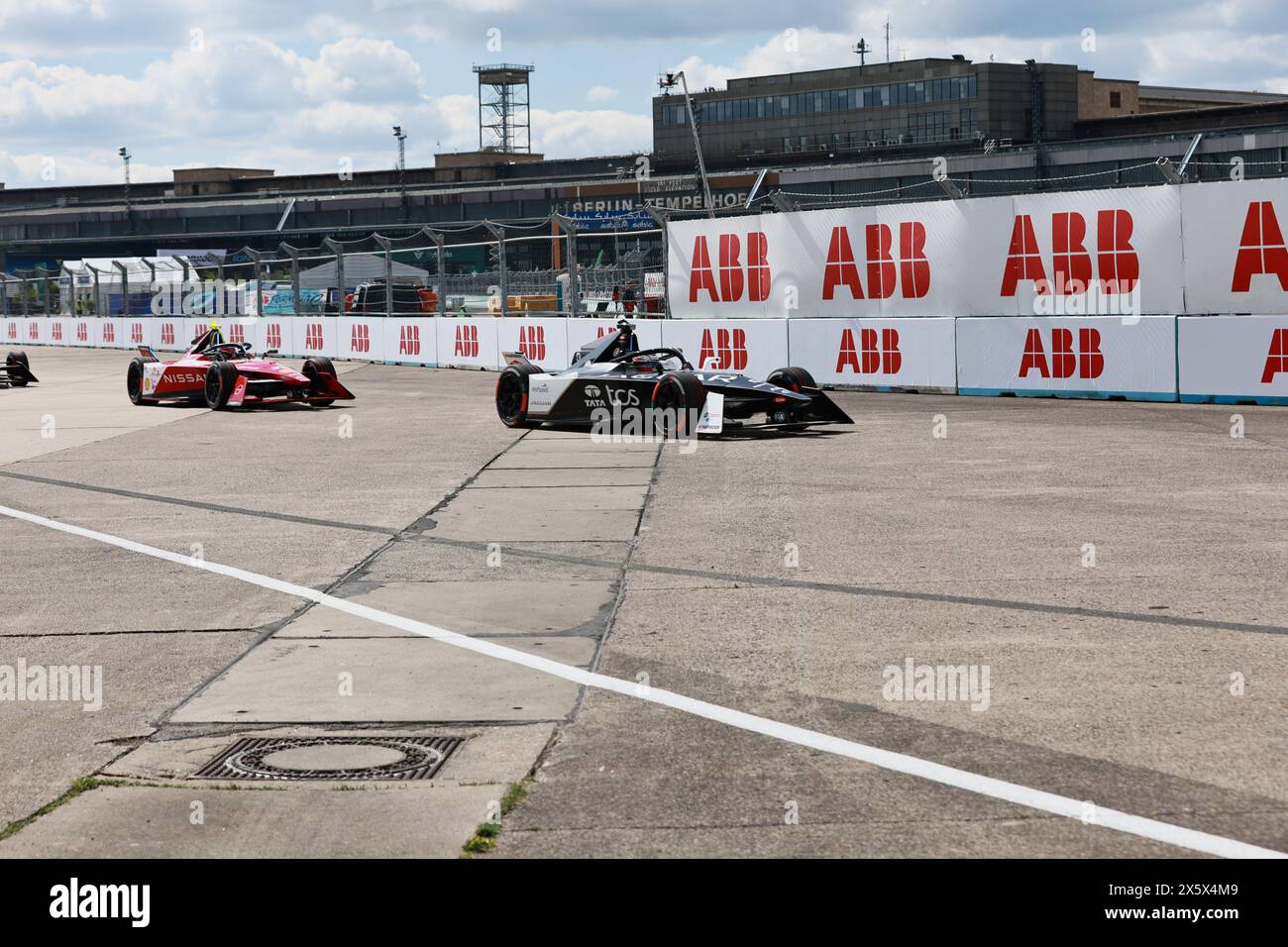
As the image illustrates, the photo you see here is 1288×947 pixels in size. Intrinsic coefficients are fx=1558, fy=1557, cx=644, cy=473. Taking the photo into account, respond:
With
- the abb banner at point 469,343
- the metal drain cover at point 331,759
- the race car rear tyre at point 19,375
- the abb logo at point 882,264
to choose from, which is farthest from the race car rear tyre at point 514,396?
the race car rear tyre at point 19,375

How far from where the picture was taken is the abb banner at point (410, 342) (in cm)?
3341

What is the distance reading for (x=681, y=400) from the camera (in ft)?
57.0

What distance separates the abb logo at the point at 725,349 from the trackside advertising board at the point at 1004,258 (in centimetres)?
78

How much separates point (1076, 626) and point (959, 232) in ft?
55.3

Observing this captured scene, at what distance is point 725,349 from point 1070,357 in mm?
6604

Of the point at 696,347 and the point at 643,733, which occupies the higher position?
the point at 696,347

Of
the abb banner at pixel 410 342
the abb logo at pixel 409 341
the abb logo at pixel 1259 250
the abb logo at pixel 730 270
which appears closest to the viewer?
the abb logo at pixel 1259 250

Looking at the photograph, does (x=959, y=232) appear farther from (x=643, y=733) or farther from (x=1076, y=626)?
(x=643, y=733)

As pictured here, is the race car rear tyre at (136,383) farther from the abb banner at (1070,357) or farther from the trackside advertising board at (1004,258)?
the abb banner at (1070,357)

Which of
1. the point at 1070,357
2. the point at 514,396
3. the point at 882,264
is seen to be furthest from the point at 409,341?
the point at 1070,357

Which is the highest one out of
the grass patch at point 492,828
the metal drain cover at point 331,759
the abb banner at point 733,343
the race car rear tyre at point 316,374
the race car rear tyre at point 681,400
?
the abb banner at point 733,343
